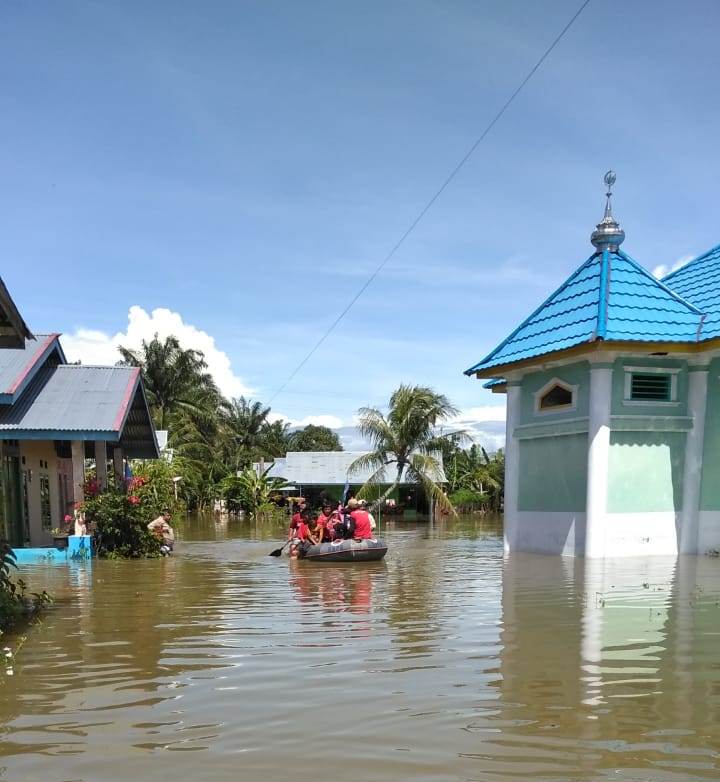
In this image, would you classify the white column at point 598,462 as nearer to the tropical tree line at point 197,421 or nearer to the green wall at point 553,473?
the green wall at point 553,473

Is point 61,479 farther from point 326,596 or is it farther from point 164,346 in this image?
point 164,346

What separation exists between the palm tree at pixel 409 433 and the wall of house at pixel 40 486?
55.7 ft

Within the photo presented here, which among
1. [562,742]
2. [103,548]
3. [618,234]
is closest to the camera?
[562,742]

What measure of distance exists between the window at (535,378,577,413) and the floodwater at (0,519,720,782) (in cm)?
465

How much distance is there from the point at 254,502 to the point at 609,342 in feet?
108

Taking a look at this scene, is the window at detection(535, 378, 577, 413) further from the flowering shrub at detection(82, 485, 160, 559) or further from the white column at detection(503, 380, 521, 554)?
the flowering shrub at detection(82, 485, 160, 559)

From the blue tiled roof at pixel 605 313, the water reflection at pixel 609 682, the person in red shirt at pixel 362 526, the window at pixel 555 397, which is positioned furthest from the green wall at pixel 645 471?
the person in red shirt at pixel 362 526

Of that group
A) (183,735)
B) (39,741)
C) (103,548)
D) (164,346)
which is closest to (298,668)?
(183,735)

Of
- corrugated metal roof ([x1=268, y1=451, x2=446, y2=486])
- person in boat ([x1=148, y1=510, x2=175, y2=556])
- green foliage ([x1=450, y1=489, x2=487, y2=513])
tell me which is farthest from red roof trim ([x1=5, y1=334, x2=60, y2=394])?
green foliage ([x1=450, y1=489, x2=487, y2=513])

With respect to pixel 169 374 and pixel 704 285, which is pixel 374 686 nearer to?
pixel 704 285

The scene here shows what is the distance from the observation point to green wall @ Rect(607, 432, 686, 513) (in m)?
14.5

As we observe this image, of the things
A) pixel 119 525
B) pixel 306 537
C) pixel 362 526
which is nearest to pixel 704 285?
pixel 362 526

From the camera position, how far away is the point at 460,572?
1406 cm

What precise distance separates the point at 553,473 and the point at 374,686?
10.4 m
